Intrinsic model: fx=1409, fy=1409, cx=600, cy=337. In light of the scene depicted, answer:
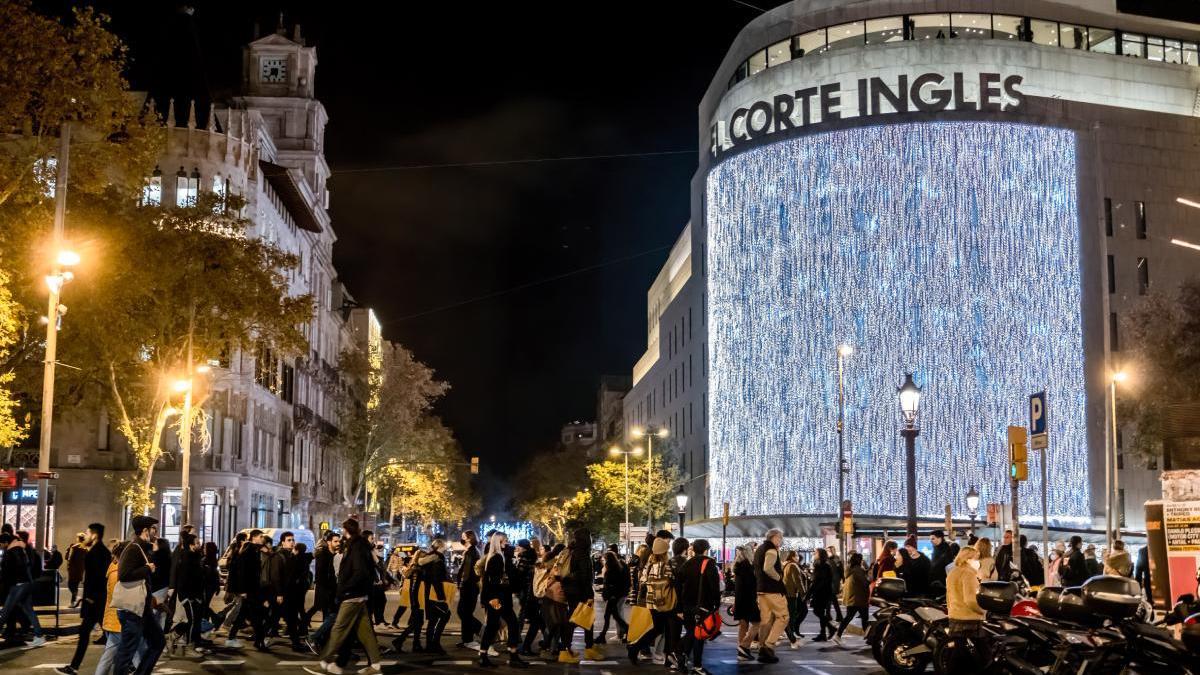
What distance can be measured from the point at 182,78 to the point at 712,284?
28183 millimetres

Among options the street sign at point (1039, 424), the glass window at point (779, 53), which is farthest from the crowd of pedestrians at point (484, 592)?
the glass window at point (779, 53)

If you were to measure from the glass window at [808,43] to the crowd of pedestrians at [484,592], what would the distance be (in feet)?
148

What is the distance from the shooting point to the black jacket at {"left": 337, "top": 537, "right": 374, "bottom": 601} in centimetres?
1714

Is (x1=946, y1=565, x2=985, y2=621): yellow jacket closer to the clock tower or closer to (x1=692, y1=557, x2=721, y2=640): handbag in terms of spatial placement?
(x1=692, y1=557, x2=721, y2=640): handbag

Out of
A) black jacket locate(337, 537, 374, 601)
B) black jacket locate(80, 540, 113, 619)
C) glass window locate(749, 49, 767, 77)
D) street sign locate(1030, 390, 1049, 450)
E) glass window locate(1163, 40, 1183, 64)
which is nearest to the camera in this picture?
black jacket locate(337, 537, 374, 601)

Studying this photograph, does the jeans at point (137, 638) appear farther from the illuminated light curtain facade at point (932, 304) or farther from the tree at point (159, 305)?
the illuminated light curtain facade at point (932, 304)

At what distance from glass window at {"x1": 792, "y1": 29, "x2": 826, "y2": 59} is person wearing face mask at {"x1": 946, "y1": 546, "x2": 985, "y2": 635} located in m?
54.7

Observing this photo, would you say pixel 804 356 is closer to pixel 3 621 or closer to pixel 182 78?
pixel 182 78

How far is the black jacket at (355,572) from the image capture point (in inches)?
675

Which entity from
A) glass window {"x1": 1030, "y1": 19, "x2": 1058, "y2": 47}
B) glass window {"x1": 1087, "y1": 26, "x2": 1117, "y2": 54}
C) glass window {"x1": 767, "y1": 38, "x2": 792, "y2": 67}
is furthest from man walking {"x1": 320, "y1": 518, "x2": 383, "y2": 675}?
glass window {"x1": 1087, "y1": 26, "x2": 1117, "y2": 54}

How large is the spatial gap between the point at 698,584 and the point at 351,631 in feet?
14.9

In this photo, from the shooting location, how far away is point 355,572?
17.1 meters

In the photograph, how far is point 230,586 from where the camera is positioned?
73.9 feet

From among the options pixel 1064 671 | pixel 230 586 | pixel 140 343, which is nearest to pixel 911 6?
pixel 140 343
